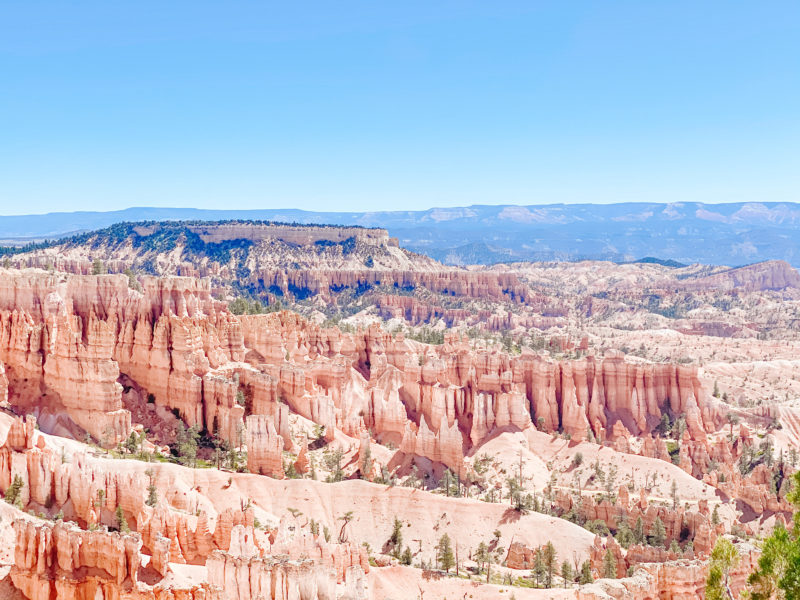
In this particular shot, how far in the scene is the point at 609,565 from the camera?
42000 millimetres

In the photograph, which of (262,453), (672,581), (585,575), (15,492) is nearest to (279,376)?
(262,453)

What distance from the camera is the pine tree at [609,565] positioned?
41459 millimetres

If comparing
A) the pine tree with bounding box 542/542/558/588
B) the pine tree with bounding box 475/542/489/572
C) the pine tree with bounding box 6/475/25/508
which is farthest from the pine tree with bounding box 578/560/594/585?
the pine tree with bounding box 6/475/25/508

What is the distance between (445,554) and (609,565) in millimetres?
8292

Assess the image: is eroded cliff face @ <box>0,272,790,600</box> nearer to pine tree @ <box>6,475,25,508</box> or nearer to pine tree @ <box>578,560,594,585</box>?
pine tree @ <box>6,475,25,508</box>

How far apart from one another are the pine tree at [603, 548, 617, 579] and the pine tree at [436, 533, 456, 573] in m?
7.66

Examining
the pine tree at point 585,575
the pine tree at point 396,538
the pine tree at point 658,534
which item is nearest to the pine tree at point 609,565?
the pine tree at point 585,575

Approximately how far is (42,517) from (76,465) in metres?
3.41

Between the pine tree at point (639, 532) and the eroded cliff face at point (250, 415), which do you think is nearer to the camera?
the eroded cliff face at point (250, 415)

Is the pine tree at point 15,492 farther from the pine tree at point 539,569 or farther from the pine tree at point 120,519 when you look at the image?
the pine tree at point 539,569

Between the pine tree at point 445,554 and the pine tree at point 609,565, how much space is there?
766cm

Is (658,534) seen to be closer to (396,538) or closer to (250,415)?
(396,538)

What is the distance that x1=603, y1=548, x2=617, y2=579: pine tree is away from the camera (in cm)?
4146

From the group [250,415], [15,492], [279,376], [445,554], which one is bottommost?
[445,554]
